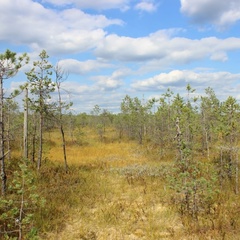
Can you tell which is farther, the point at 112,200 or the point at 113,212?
the point at 112,200

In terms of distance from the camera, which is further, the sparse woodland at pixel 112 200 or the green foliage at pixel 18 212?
the sparse woodland at pixel 112 200

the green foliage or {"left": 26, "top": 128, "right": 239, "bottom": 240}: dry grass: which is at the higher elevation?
the green foliage

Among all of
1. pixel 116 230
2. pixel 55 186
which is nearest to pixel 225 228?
pixel 116 230

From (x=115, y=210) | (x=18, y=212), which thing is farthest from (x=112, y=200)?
(x=18, y=212)

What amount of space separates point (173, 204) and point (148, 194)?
1.55 m

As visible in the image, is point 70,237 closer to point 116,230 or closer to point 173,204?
point 116,230

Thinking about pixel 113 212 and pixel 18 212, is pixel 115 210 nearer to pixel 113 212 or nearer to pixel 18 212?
pixel 113 212

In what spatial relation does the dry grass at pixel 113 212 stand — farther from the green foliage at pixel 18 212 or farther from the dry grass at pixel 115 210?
the green foliage at pixel 18 212

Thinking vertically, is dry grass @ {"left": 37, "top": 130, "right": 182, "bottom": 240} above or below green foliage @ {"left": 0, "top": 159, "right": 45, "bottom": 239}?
below

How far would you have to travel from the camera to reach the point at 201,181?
7.81 meters

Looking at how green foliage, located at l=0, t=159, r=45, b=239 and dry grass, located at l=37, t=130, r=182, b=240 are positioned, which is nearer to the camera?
green foliage, located at l=0, t=159, r=45, b=239

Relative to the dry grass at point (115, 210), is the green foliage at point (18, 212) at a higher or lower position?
higher

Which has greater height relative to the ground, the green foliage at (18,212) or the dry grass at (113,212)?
the green foliage at (18,212)

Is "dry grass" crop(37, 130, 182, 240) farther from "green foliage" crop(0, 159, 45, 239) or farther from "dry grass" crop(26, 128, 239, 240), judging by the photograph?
"green foliage" crop(0, 159, 45, 239)
